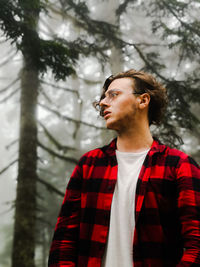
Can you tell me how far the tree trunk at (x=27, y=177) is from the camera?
245 inches

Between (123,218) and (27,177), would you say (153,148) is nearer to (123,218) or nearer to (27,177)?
(123,218)

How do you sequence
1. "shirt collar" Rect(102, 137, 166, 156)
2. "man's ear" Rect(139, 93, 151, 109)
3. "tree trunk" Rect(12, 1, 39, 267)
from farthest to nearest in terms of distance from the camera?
"tree trunk" Rect(12, 1, 39, 267), "man's ear" Rect(139, 93, 151, 109), "shirt collar" Rect(102, 137, 166, 156)

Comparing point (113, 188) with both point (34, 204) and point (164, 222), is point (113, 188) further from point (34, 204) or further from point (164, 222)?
point (34, 204)

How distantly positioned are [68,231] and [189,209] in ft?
3.15

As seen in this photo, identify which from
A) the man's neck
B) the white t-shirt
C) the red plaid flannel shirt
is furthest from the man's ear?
the white t-shirt

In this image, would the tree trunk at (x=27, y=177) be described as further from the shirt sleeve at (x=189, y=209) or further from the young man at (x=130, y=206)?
the shirt sleeve at (x=189, y=209)

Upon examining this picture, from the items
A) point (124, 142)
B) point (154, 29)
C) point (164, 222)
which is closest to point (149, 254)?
point (164, 222)

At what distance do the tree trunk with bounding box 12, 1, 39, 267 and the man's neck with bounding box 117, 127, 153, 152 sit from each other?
400 cm

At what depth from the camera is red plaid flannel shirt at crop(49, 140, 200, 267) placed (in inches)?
69.7

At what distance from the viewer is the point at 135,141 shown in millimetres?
2307

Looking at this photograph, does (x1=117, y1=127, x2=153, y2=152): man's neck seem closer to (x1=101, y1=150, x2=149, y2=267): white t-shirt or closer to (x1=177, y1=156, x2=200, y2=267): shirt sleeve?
(x1=101, y1=150, x2=149, y2=267): white t-shirt

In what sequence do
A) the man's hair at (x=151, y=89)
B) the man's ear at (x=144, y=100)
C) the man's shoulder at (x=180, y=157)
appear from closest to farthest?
1. the man's shoulder at (x=180, y=157)
2. the man's ear at (x=144, y=100)
3. the man's hair at (x=151, y=89)

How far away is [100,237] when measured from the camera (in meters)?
1.90

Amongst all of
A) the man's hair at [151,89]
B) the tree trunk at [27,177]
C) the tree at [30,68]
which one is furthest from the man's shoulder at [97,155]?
the tree trunk at [27,177]
